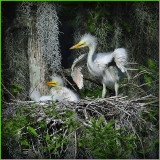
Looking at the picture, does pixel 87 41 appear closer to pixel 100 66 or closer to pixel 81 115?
pixel 100 66

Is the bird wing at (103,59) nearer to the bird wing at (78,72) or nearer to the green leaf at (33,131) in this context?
the bird wing at (78,72)

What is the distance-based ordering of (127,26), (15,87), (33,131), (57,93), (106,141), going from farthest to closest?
1. (127,26)
2. (15,87)
3. (57,93)
4. (33,131)
5. (106,141)

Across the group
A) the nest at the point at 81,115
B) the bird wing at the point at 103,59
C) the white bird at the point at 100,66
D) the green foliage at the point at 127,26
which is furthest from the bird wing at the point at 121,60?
the green foliage at the point at 127,26

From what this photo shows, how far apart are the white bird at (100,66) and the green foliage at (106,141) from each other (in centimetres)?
91

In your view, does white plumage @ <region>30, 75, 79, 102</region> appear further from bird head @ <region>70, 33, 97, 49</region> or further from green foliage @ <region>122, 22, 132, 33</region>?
green foliage @ <region>122, 22, 132, 33</region>

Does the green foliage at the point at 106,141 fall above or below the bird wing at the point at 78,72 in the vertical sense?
below

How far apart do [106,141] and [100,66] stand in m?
1.17

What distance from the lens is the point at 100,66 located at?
4.97m

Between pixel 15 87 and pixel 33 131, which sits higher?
pixel 15 87

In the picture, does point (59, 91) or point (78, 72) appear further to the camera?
point (78, 72)

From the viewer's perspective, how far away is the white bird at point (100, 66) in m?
4.91

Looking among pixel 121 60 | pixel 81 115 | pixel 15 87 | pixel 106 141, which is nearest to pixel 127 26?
pixel 121 60

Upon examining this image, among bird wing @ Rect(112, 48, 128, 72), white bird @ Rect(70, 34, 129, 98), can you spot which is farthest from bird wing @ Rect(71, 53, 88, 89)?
bird wing @ Rect(112, 48, 128, 72)

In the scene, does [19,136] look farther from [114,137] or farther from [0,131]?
[114,137]
